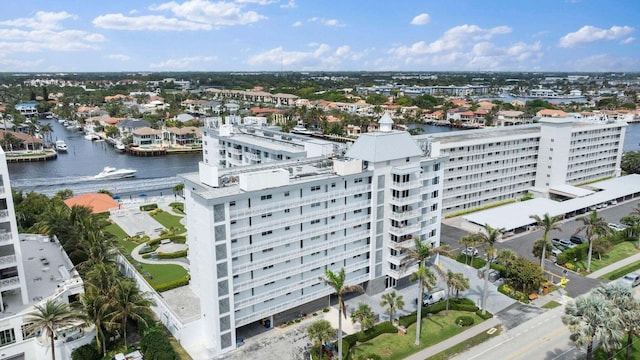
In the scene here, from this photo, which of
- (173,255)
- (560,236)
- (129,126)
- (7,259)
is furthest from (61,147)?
(560,236)

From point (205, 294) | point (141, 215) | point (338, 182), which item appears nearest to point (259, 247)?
point (205, 294)

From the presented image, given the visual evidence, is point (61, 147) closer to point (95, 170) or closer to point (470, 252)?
point (95, 170)

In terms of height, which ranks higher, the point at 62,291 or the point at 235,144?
the point at 235,144

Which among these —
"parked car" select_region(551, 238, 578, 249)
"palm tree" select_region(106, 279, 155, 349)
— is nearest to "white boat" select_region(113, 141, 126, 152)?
"palm tree" select_region(106, 279, 155, 349)

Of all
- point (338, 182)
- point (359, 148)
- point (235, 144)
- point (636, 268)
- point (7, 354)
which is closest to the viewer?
point (7, 354)

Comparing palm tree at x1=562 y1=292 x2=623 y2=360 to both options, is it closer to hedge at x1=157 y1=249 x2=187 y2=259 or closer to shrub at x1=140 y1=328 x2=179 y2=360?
shrub at x1=140 y1=328 x2=179 y2=360

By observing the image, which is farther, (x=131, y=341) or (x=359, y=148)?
(x=359, y=148)

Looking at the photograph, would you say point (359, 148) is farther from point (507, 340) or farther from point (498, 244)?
point (498, 244)
